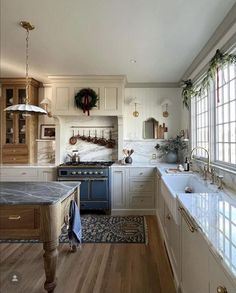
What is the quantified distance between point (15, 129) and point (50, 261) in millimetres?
3324

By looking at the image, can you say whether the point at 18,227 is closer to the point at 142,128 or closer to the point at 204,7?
the point at 204,7

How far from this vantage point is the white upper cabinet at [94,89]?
4.29 metres

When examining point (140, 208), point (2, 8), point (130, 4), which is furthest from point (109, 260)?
point (2, 8)

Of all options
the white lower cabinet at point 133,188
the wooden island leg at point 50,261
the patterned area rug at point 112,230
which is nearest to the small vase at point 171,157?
the white lower cabinet at point 133,188

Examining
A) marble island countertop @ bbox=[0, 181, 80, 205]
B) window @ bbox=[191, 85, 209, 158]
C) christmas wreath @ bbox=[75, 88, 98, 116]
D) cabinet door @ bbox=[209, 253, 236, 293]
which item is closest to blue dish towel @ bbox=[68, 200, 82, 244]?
marble island countertop @ bbox=[0, 181, 80, 205]

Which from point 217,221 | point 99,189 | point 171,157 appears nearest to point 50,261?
point 217,221

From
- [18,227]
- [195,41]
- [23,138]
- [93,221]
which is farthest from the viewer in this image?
[23,138]

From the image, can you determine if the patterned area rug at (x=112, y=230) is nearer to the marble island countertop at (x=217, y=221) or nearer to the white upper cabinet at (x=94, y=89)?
the marble island countertop at (x=217, y=221)

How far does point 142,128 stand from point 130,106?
20.7 inches

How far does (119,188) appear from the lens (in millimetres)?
4176

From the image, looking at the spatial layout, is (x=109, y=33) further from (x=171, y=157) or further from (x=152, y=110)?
(x=171, y=157)

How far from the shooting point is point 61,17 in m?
2.26

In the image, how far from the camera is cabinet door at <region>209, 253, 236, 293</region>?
33.7 inches

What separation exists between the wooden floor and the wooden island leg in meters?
0.17
